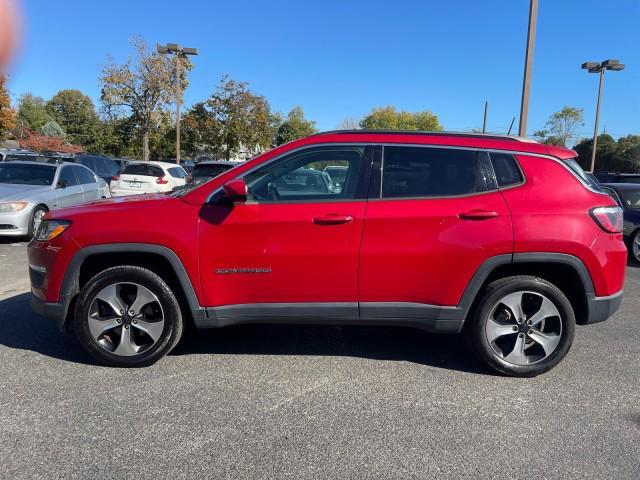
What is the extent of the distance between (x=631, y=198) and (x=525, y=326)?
7362 millimetres

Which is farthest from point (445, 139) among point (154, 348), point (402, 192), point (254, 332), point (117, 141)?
point (117, 141)

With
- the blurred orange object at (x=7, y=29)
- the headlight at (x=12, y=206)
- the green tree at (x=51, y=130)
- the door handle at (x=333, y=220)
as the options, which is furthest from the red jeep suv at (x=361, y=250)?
the green tree at (x=51, y=130)

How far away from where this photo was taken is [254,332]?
4.75 meters

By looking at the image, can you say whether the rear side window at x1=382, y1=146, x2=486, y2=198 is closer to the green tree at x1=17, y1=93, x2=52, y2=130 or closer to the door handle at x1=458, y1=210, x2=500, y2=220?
the door handle at x1=458, y1=210, x2=500, y2=220

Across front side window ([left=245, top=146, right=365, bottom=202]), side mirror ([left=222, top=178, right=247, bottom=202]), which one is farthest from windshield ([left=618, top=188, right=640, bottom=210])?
side mirror ([left=222, top=178, right=247, bottom=202])

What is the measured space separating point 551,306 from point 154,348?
3.07 meters

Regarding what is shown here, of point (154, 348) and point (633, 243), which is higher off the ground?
point (633, 243)

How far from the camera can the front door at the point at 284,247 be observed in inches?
144

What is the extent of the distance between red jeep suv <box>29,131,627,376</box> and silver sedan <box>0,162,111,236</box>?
557 centimetres

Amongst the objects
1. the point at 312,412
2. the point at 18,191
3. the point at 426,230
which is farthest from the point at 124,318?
the point at 18,191

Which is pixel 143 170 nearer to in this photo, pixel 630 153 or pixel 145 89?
pixel 145 89

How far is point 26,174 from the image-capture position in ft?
32.6

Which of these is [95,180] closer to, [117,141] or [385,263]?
[385,263]

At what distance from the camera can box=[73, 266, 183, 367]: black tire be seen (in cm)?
377
